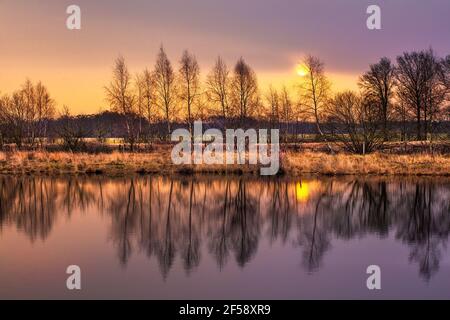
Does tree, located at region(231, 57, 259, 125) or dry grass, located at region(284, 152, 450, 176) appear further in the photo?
tree, located at region(231, 57, 259, 125)

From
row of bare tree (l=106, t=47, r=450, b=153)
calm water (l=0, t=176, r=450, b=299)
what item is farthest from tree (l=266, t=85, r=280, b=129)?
calm water (l=0, t=176, r=450, b=299)

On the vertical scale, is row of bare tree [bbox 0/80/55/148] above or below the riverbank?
above

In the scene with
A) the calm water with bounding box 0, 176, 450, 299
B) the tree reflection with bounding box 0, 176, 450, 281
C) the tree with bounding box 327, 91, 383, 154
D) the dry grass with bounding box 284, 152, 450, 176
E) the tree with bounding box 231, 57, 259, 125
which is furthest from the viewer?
the tree with bounding box 231, 57, 259, 125

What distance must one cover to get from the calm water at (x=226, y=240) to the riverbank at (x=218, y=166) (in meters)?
5.03

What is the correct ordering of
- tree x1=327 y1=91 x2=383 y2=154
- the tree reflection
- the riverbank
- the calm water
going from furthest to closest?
tree x1=327 y1=91 x2=383 y2=154 < the riverbank < the tree reflection < the calm water

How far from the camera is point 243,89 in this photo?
160ft

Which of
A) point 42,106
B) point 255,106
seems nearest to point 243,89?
point 255,106

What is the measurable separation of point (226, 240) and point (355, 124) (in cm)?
2701

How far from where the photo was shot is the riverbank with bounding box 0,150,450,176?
105 feet

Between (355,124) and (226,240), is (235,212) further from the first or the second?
(355,124)

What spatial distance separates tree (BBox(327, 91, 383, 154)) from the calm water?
12181mm

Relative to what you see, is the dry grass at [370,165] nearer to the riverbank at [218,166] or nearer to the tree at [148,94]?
the riverbank at [218,166]

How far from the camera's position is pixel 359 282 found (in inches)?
436

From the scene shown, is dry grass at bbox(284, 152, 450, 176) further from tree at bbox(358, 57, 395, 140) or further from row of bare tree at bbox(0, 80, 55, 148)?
row of bare tree at bbox(0, 80, 55, 148)
